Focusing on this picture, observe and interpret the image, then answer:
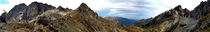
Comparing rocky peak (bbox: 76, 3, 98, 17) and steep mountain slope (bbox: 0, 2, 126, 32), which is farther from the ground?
rocky peak (bbox: 76, 3, 98, 17)

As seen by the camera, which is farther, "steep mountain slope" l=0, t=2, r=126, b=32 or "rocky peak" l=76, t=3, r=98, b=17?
"rocky peak" l=76, t=3, r=98, b=17

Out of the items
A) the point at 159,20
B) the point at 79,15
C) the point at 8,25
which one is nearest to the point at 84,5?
the point at 79,15

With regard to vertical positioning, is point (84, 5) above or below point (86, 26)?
above

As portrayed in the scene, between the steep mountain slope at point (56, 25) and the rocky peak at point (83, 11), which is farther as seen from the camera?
the rocky peak at point (83, 11)

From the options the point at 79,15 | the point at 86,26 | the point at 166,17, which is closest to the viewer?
the point at 86,26

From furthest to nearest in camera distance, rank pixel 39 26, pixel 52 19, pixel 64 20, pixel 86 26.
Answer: pixel 86 26
pixel 64 20
pixel 52 19
pixel 39 26

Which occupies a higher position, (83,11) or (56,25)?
(83,11)

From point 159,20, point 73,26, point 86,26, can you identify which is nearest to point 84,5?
point 86,26

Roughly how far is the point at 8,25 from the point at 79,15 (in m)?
32.4

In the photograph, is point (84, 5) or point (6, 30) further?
point (84, 5)

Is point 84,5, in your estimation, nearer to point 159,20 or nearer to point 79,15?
point 79,15

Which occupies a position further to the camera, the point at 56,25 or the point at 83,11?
Result: the point at 83,11

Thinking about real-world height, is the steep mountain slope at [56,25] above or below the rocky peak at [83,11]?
below

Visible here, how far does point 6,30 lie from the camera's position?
40.2 meters
